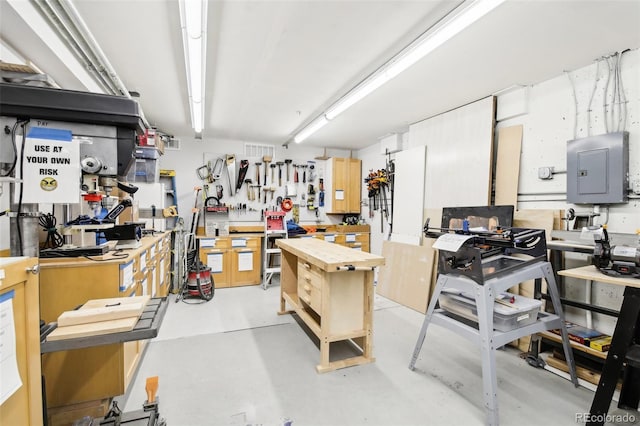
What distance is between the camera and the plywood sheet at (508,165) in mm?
3188

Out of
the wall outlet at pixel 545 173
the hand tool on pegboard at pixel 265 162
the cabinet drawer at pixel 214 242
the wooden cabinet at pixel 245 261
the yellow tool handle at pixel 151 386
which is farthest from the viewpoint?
the hand tool on pegboard at pixel 265 162

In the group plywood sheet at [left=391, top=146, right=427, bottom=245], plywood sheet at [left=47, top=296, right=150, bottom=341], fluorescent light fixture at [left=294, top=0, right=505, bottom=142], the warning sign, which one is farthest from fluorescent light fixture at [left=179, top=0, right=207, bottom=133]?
plywood sheet at [left=391, top=146, right=427, bottom=245]

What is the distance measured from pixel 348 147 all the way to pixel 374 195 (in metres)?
1.42

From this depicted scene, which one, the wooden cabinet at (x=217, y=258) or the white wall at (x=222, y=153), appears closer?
the wooden cabinet at (x=217, y=258)

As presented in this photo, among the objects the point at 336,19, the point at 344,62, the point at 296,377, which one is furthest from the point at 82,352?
the point at 344,62

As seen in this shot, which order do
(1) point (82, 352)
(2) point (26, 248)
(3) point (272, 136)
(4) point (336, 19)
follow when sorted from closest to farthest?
(2) point (26, 248), (1) point (82, 352), (4) point (336, 19), (3) point (272, 136)

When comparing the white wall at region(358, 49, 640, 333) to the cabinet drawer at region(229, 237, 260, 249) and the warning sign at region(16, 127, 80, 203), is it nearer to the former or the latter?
the warning sign at region(16, 127, 80, 203)

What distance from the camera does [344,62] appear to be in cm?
274

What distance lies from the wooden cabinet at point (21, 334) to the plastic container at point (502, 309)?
248cm

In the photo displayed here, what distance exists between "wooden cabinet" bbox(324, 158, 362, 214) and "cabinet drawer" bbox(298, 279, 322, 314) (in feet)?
11.1

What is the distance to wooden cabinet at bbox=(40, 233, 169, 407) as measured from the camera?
177 cm

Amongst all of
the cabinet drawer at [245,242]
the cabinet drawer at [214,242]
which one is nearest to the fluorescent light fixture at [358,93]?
the cabinet drawer at [245,242]

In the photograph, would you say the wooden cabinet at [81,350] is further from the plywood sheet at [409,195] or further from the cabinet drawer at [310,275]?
the plywood sheet at [409,195]

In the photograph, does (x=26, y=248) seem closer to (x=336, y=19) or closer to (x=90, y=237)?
(x=90, y=237)
